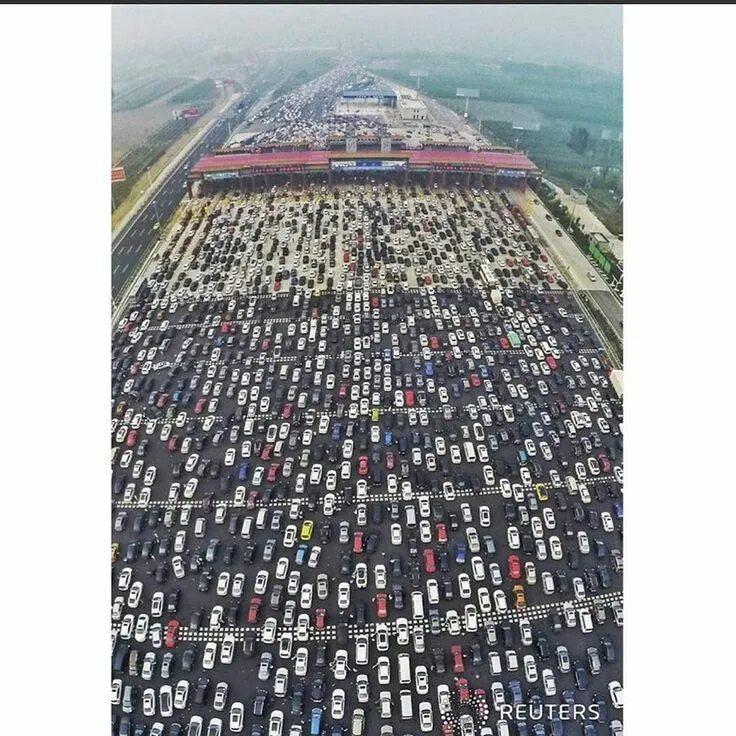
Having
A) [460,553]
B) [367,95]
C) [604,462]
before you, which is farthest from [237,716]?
[367,95]

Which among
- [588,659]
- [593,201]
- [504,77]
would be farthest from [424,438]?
[504,77]

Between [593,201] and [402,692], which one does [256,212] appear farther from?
[402,692]

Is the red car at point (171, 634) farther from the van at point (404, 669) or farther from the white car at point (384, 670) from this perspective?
the van at point (404, 669)

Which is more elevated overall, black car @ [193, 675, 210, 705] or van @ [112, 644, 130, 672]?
van @ [112, 644, 130, 672]

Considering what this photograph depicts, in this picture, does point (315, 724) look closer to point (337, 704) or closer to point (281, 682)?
point (337, 704)

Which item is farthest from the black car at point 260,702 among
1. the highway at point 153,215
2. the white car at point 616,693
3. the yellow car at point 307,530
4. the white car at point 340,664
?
the highway at point 153,215

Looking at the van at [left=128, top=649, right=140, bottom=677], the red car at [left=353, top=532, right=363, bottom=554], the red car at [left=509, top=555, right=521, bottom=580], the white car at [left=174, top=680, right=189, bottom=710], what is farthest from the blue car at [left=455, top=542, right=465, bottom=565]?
the van at [left=128, top=649, right=140, bottom=677]

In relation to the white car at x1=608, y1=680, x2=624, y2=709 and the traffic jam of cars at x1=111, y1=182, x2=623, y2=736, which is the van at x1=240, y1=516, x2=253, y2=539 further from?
the white car at x1=608, y1=680, x2=624, y2=709
